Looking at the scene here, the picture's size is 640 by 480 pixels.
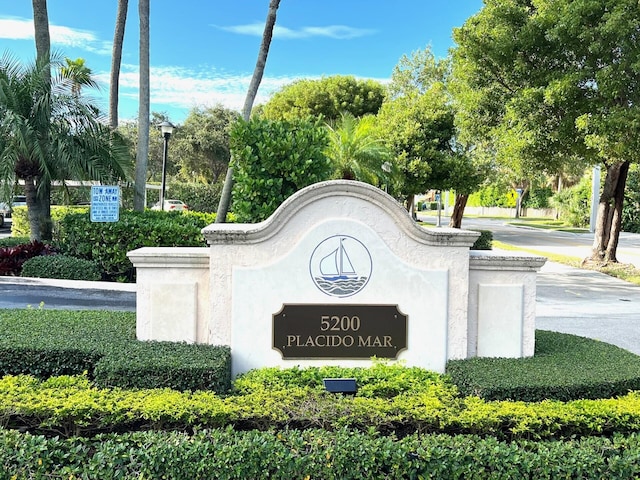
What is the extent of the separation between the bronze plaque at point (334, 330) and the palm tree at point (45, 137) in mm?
7664

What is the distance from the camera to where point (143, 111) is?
13.5 m

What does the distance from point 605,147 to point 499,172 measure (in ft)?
40.7

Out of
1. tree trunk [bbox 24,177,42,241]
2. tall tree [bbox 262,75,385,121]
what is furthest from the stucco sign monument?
tall tree [bbox 262,75,385,121]

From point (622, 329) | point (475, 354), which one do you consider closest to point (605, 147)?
point (622, 329)

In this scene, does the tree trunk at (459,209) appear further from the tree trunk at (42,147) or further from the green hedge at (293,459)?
the green hedge at (293,459)

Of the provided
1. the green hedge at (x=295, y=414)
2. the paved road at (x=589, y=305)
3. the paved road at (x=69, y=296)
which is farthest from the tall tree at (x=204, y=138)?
the green hedge at (x=295, y=414)

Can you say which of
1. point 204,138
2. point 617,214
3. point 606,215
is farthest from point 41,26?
point 204,138

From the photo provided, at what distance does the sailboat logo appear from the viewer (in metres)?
4.99

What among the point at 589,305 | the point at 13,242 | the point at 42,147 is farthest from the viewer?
the point at 13,242

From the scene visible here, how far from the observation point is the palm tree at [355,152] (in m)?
16.6

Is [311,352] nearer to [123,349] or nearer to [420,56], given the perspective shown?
[123,349]

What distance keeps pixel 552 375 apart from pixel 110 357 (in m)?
3.66

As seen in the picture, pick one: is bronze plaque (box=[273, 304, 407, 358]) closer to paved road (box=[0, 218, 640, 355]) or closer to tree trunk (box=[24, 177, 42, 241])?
paved road (box=[0, 218, 640, 355])

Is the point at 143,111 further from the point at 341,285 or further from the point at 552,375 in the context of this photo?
the point at 552,375
